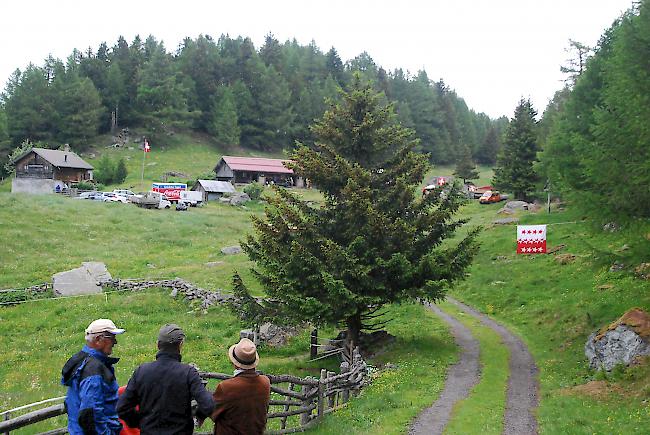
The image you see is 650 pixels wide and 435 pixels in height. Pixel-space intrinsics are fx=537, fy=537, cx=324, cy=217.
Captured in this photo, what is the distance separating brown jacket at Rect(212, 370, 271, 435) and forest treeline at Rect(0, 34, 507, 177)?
83336 millimetres

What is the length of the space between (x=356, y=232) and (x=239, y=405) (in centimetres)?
1471

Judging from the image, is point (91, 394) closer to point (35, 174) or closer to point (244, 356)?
point (244, 356)

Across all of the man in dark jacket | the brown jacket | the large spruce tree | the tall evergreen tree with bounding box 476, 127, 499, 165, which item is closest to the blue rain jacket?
the man in dark jacket

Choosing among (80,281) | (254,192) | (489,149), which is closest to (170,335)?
(80,281)

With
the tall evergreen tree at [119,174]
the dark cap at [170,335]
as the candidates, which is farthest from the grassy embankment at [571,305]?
the tall evergreen tree at [119,174]

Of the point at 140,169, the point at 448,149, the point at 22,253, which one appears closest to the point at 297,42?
the point at 448,149

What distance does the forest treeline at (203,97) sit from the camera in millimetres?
99250

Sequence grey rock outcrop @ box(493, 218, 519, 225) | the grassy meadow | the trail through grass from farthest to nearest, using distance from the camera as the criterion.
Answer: grey rock outcrop @ box(493, 218, 519, 225)
the grassy meadow
the trail through grass

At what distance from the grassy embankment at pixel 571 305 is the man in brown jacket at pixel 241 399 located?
30.9ft

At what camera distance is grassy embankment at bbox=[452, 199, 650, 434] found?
1495 cm

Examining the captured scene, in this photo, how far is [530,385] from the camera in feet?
59.4

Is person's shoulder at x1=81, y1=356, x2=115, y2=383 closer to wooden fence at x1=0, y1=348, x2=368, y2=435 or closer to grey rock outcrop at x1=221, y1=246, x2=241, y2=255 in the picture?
wooden fence at x1=0, y1=348, x2=368, y2=435

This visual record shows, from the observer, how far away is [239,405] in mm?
7211

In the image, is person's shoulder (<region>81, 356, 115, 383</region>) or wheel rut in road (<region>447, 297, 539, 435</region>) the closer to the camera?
person's shoulder (<region>81, 356, 115, 383</region>)
